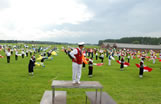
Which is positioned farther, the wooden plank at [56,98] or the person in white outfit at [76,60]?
the wooden plank at [56,98]

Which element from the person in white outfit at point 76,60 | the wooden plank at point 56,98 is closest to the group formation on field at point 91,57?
the person in white outfit at point 76,60

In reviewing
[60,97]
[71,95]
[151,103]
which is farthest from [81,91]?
[151,103]

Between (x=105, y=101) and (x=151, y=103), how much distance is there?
3284 millimetres

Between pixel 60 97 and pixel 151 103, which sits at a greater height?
pixel 60 97

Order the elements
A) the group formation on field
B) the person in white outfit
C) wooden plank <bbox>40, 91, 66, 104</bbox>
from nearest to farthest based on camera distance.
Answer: the person in white outfit
wooden plank <bbox>40, 91, 66, 104</bbox>
the group formation on field

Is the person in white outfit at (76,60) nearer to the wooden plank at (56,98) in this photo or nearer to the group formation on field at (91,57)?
the group formation on field at (91,57)

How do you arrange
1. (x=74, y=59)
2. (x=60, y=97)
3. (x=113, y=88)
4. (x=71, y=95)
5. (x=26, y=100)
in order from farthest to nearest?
(x=113, y=88) < (x=71, y=95) < (x=26, y=100) < (x=60, y=97) < (x=74, y=59)

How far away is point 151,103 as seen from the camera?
8.48 meters

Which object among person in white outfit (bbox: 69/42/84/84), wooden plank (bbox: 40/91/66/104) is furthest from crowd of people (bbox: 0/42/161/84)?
wooden plank (bbox: 40/91/66/104)

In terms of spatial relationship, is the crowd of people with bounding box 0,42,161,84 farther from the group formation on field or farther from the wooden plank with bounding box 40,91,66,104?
the wooden plank with bounding box 40,91,66,104

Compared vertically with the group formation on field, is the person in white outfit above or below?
above

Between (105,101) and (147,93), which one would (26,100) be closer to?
(105,101)

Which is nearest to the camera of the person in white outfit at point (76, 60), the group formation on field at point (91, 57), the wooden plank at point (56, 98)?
the person in white outfit at point (76, 60)

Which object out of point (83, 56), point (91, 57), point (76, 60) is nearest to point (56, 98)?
point (76, 60)
